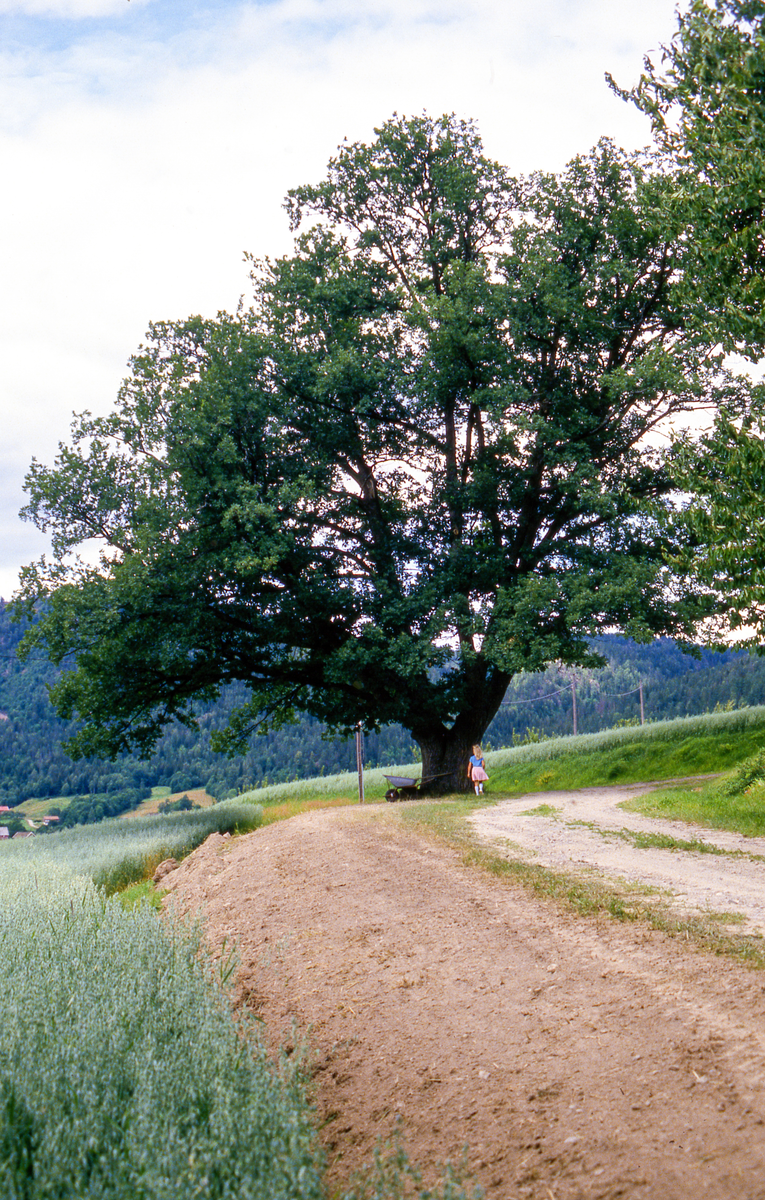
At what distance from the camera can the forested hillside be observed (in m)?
98.2

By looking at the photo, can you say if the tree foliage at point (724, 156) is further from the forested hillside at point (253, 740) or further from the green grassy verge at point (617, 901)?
the forested hillside at point (253, 740)

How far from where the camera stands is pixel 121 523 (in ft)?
67.3

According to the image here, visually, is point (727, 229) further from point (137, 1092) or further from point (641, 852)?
point (137, 1092)

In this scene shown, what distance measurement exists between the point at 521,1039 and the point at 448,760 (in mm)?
18790

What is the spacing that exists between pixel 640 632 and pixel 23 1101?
1662 centimetres

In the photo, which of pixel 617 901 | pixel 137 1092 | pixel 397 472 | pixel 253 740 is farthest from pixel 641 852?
pixel 253 740

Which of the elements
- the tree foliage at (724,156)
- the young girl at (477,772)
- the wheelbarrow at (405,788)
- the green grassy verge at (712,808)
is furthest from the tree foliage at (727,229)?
the wheelbarrow at (405,788)

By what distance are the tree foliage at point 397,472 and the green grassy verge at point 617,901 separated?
967cm

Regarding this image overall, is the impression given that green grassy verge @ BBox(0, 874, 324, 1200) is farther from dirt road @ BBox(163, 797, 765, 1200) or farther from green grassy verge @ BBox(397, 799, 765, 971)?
green grassy verge @ BBox(397, 799, 765, 971)

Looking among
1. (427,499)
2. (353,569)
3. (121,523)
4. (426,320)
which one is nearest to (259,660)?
(353,569)

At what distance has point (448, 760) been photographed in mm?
23000

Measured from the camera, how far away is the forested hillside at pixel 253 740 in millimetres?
98250

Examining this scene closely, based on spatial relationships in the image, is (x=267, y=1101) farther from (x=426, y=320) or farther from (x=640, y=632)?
(x=426, y=320)

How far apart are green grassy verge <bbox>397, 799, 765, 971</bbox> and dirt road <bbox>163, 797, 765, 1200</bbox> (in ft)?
0.63
